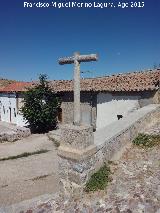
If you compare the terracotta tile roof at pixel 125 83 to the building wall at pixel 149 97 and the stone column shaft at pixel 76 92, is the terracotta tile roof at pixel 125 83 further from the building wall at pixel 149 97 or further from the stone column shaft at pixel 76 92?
the stone column shaft at pixel 76 92

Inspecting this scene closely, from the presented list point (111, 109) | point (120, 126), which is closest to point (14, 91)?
point (111, 109)

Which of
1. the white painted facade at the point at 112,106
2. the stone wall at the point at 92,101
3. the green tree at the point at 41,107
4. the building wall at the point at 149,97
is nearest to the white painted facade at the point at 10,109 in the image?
the green tree at the point at 41,107

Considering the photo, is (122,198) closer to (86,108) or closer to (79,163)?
(79,163)

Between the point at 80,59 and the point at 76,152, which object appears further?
the point at 80,59

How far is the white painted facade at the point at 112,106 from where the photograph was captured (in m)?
14.9

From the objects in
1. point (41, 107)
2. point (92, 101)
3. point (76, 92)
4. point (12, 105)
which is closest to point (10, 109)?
point (12, 105)

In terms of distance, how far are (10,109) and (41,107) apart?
746 centimetres

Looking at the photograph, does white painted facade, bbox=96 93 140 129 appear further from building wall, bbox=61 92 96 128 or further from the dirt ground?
the dirt ground

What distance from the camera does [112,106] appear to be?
1605 cm

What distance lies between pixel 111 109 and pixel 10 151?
22.0 ft

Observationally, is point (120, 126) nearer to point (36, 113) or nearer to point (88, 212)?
point (88, 212)

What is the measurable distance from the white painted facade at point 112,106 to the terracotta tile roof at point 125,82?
56 cm

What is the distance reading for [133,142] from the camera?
27.6 feet

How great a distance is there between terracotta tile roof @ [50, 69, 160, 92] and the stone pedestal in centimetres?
917
